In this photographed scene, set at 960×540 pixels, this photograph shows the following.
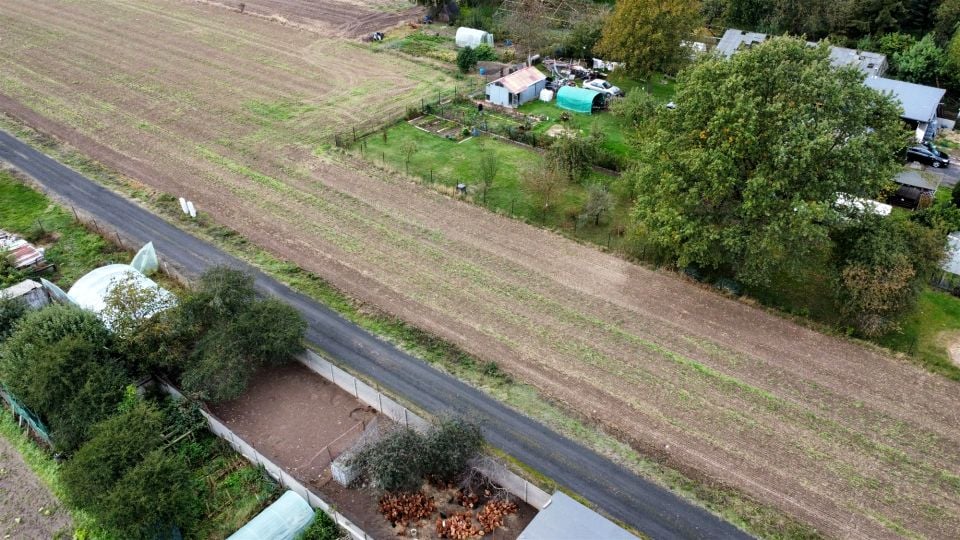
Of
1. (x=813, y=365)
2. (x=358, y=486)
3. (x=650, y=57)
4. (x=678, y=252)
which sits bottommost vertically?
(x=358, y=486)

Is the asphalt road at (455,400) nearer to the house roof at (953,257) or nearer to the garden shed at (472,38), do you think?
the house roof at (953,257)

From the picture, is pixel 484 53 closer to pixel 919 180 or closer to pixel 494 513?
pixel 919 180

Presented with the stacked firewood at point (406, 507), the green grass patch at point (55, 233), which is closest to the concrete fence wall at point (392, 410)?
the stacked firewood at point (406, 507)

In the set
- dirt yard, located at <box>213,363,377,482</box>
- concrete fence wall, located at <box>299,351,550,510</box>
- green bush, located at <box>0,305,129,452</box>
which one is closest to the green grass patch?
green bush, located at <box>0,305,129,452</box>

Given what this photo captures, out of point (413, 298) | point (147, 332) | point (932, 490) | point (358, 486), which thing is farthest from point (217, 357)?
point (932, 490)

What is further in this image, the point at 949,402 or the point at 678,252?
the point at 678,252

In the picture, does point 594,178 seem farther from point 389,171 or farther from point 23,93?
point 23,93
